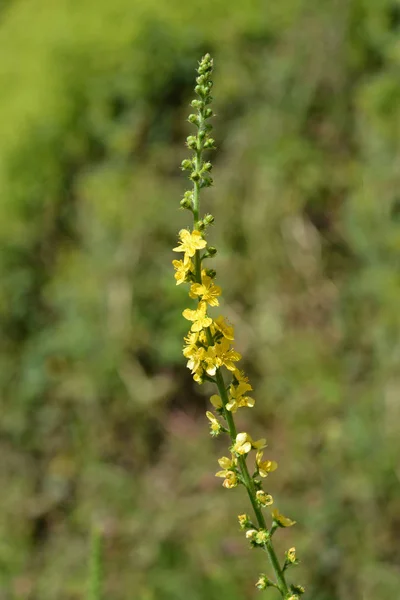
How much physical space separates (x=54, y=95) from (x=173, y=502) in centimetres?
201

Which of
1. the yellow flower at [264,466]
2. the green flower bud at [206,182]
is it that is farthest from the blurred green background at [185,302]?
the green flower bud at [206,182]

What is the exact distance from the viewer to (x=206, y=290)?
0.80m

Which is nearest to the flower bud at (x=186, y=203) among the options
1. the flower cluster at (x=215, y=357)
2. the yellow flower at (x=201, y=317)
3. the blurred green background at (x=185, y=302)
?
the flower cluster at (x=215, y=357)

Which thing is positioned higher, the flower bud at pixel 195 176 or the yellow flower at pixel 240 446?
the flower bud at pixel 195 176

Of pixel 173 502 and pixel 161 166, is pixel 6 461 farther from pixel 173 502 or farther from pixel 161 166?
pixel 161 166

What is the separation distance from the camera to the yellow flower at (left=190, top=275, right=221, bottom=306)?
792mm

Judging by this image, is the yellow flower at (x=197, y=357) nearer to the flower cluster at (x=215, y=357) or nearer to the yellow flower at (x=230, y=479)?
the flower cluster at (x=215, y=357)

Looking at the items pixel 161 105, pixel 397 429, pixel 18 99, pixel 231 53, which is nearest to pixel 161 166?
pixel 161 105

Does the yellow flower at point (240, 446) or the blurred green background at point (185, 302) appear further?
the blurred green background at point (185, 302)

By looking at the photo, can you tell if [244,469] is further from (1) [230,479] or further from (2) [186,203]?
(2) [186,203]

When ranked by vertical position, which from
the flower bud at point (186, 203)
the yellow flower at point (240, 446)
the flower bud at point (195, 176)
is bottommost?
the yellow flower at point (240, 446)

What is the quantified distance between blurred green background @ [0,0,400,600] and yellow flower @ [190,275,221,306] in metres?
1.41

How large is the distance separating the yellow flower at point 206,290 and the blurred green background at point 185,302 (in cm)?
141

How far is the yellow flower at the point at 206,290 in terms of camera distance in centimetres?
79
